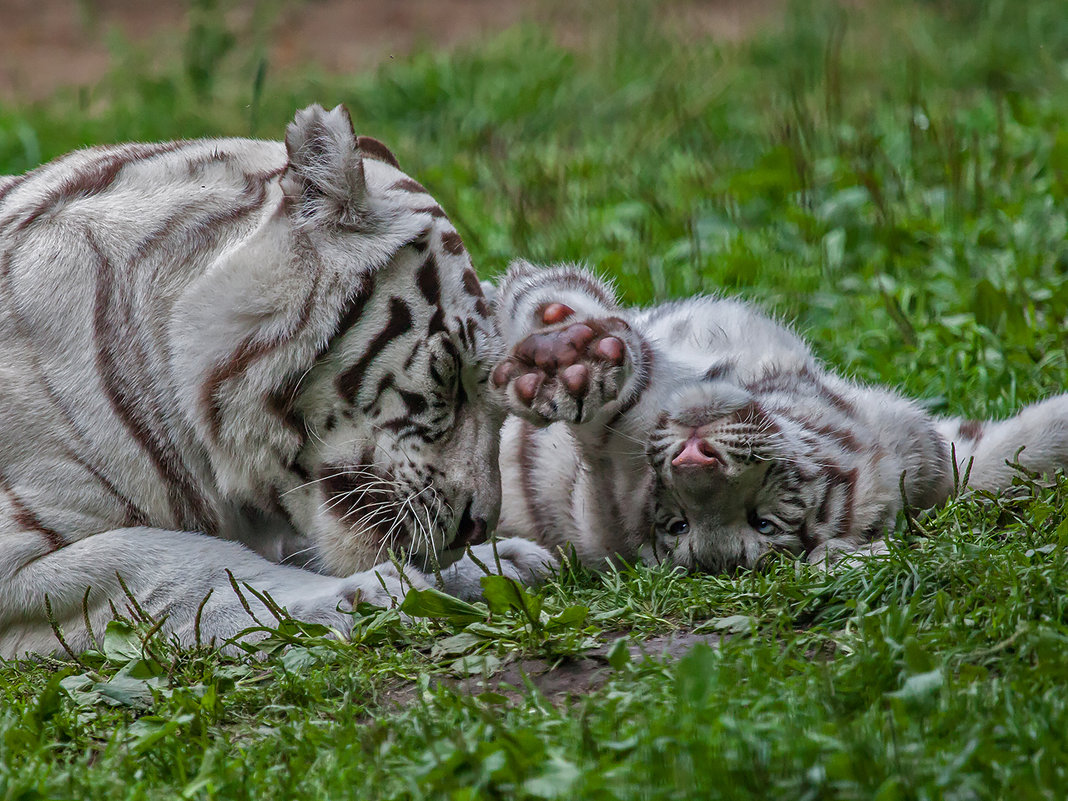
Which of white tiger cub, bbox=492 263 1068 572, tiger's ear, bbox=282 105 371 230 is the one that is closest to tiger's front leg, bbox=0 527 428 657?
white tiger cub, bbox=492 263 1068 572

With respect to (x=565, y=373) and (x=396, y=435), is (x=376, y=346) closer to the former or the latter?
(x=396, y=435)

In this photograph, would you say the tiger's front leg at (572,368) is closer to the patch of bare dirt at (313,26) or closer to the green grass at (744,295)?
the green grass at (744,295)

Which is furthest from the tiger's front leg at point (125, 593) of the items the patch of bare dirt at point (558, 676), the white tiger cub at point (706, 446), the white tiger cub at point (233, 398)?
the white tiger cub at point (706, 446)

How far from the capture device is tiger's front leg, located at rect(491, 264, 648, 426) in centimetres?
295

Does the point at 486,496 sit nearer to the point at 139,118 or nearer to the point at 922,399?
the point at 922,399

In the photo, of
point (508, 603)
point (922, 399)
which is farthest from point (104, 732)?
point (922, 399)

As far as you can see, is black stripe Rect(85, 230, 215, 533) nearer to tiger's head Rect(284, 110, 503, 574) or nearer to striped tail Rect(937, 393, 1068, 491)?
tiger's head Rect(284, 110, 503, 574)

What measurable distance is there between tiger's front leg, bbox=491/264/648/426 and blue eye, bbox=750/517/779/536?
448mm

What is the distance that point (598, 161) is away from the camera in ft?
20.8

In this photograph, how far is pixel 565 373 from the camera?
9.75 ft

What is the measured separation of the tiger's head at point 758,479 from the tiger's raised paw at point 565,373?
0.80 ft

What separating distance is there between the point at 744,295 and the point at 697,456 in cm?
187

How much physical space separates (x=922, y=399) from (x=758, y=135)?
3.00m

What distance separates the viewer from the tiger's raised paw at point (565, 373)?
2.95 m
